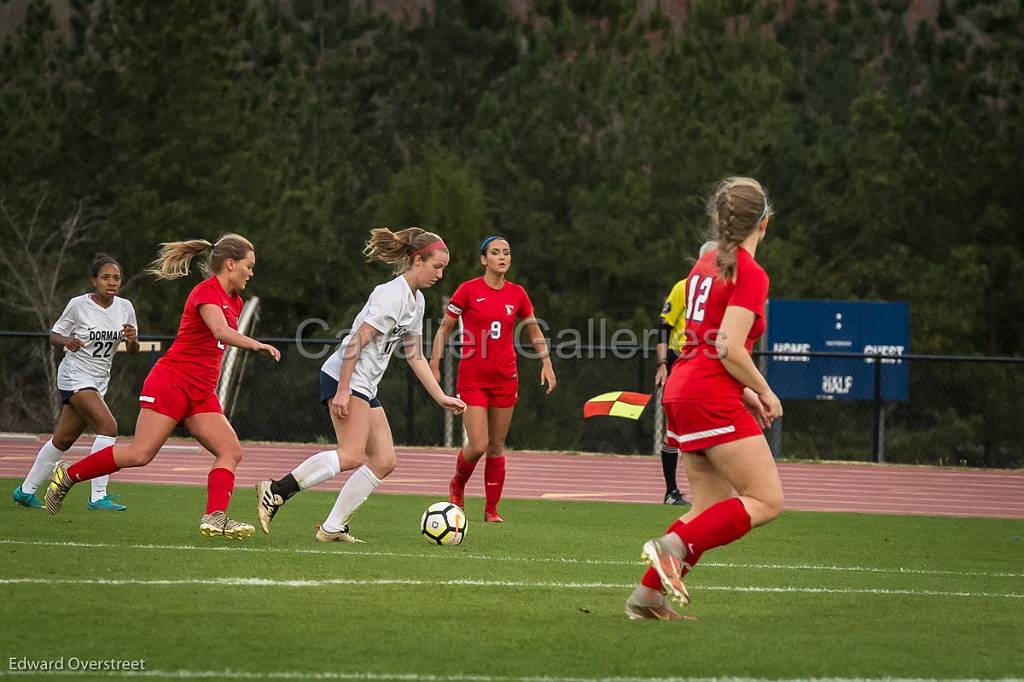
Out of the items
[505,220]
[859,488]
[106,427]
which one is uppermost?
[505,220]

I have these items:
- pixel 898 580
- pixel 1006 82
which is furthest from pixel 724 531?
pixel 1006 82

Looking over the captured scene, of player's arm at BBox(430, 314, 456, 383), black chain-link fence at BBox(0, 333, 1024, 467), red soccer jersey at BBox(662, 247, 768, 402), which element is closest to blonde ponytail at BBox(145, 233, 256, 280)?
player's arm at BBox(430, 314, 456, 383)

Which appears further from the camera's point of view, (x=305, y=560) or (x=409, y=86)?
(x=409, y=86)

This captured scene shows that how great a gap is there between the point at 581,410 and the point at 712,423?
24070mm

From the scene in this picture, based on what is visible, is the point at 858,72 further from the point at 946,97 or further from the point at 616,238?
the point at 616,238

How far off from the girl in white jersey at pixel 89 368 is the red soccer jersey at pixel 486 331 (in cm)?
250

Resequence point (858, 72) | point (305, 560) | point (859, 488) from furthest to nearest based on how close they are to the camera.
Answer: point (858, 72), point (859, 488), point (305, 560)

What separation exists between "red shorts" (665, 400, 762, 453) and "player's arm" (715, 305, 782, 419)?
12 cm

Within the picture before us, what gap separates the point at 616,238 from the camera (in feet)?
111

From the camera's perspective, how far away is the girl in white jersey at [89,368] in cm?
1169

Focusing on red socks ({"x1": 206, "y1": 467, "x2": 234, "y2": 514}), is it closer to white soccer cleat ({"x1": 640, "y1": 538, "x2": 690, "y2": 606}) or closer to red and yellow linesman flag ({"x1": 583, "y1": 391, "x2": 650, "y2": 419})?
white soccer cleat ({"x1": 640, "y1": 538, "x2": 690, "y2": 606})

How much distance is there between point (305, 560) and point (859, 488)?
32.3 ft

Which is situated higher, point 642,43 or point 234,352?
point 642,43

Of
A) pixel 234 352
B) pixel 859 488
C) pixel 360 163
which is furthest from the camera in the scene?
pixel 360 163
